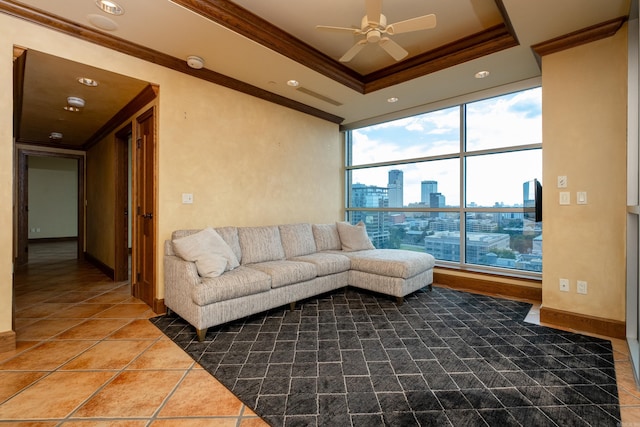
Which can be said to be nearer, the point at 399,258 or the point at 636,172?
the point at 636,172

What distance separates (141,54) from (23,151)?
4.80 m

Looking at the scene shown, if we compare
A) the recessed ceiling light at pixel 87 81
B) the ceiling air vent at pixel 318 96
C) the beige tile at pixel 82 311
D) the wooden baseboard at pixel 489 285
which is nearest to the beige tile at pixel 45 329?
the beige tile at pixel 82 311

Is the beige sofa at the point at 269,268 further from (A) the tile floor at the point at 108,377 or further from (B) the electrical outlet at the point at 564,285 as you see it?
(B) the electrical outlet at the point at 564,285

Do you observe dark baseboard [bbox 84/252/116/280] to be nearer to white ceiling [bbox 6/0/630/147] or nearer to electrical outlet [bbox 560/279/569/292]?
white ceiling [bbox 6/0/630/147]

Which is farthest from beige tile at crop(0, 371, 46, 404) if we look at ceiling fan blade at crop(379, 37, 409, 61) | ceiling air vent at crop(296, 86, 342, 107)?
ceiling air vent at crop(296, 86, 342, 107)

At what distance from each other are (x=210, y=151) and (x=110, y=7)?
5.02ft

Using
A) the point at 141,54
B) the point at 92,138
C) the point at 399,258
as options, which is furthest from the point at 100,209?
the point at 399,258

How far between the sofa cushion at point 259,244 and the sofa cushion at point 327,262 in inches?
10.0

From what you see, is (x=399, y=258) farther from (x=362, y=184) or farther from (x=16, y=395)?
(x=16, y=395)

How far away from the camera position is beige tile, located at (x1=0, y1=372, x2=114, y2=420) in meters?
→ 1.67

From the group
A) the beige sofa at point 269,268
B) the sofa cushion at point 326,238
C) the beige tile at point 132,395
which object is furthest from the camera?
the sofa cushion at point 326,238

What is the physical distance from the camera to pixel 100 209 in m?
5.29

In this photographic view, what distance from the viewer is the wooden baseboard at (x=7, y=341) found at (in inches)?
91.4

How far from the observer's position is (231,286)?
272 cm
